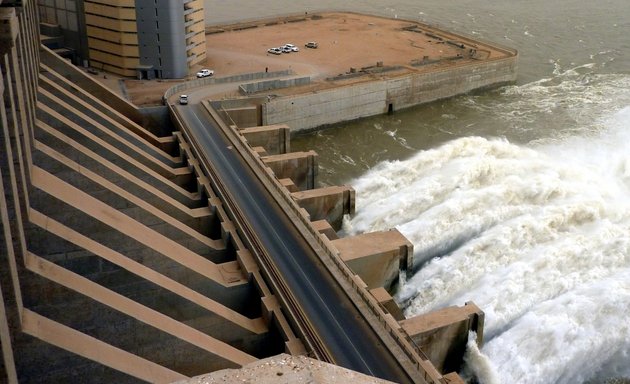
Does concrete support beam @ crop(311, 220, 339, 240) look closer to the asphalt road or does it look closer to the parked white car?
the asphalt road

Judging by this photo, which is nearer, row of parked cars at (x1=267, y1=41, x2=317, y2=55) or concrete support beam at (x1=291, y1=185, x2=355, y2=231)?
concrete support beam at (x1=291, y1=185, x2=355, y2=231)

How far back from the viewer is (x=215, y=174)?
35031mm

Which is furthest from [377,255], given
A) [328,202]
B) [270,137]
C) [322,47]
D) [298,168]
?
[322,47]

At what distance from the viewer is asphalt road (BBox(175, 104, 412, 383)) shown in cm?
2206

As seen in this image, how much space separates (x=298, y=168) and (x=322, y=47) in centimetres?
2945

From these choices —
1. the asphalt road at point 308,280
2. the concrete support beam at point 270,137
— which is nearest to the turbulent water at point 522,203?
the concrete support beam at point 270,137

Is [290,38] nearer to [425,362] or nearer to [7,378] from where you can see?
[425,362]

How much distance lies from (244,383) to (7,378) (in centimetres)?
975

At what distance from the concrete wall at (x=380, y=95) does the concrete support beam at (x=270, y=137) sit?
14.8 ft

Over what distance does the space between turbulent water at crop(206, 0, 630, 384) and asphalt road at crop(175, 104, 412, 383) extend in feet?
15.9

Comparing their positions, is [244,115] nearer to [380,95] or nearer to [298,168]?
[298,168]

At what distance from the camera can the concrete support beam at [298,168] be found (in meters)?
40.1

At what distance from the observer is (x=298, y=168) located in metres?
40.6

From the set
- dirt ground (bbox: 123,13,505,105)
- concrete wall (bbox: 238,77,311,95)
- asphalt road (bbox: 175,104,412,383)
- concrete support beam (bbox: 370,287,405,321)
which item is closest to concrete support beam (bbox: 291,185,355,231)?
asphalt road (bbox: 175,104,412,383)
